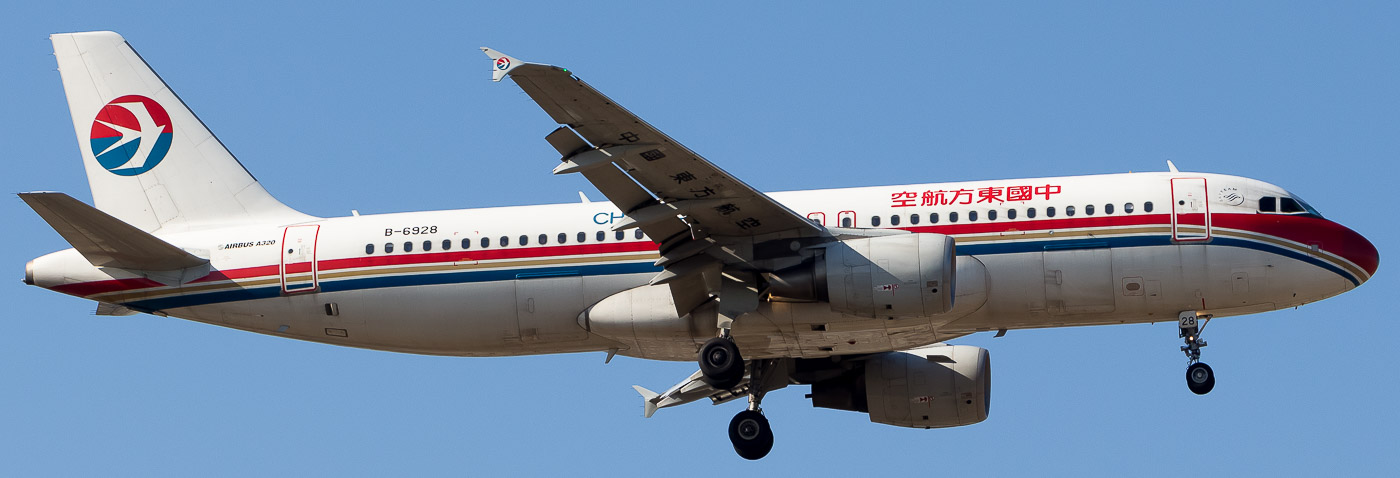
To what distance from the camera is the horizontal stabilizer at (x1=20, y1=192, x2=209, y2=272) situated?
3111 cm

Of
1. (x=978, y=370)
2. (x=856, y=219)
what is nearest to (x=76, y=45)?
(x=856, y=219)

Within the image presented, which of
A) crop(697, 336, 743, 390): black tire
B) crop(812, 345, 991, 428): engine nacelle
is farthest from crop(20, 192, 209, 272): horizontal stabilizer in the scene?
crop(812, 345, 991, 428): engine nacelle

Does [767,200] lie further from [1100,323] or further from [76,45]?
[76,45]

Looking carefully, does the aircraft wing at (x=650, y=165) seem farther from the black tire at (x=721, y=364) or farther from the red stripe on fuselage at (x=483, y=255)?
the black tire at (x=721, y=364)

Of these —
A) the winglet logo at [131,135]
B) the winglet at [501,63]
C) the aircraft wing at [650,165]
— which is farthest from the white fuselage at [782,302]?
the winglet at [501,63]

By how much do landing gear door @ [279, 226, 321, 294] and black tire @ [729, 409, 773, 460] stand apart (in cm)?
877

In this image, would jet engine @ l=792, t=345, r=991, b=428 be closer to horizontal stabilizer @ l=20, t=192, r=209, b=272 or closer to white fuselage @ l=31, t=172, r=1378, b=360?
white fuselage @ l=31, t=172, r=1378, b=360

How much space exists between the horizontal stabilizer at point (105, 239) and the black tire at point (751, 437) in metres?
11.1

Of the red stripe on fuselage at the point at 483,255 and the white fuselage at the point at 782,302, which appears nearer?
the white fuselage at the point at 782,302

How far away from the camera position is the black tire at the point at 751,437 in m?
34.8

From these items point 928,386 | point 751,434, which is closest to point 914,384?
point 928,386

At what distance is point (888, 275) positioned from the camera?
3056 cm

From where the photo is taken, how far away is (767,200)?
3048 cm

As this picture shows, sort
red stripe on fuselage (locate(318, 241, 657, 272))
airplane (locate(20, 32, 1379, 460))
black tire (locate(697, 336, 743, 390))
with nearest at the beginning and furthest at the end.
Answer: airplane (locate(20, 32, 1379, 460)), black tire (locate(697, 336, 743, 390)), red stripe on fuselage (locate(318, 241, 657, 272))
